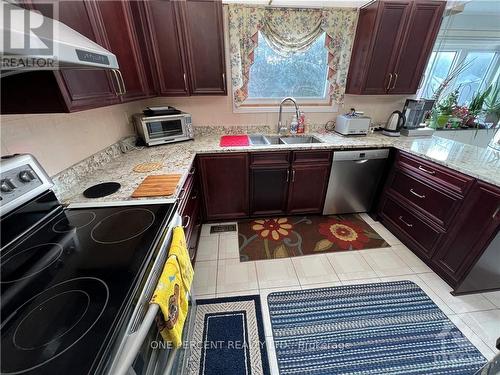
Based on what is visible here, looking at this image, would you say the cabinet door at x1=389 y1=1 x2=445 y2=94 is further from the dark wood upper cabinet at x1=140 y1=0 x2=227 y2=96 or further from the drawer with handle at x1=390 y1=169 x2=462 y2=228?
the dark wood upper cabinet at x1=140 y1=0 x2=227 y2=96

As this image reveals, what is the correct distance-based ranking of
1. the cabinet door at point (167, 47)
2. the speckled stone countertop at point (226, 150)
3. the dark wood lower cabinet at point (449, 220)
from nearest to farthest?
the speckled stone countertop at point (226, 150)
the dark wood lower cabinet at point (449, 220)
the cabinet door at point (167, 47)

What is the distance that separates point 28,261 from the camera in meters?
0.81

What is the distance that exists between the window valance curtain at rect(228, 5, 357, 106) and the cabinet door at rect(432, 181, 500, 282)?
180cm

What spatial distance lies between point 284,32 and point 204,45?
2.96 feet

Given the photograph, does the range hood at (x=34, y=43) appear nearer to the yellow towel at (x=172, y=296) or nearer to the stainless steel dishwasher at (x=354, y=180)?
the yellow towel at (x=172, y=296)

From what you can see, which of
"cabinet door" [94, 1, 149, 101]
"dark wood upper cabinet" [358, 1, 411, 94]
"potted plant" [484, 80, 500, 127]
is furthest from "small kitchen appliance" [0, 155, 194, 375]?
"potted plant" [484, 80, 500, 127]

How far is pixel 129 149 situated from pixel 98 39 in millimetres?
944

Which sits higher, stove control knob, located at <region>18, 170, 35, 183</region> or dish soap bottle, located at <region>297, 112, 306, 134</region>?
stove control knob, located at <region>18, 170, 35, 183</region>

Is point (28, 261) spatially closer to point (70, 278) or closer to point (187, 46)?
point (70, 278)

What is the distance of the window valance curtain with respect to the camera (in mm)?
2113

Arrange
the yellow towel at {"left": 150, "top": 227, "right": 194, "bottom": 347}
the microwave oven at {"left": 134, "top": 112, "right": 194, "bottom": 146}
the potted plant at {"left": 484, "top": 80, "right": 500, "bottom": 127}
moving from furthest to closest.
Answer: the potted plant at {"left": 484, "top": 80, "right": 500, "bottom": 127} → the microwave oven at {"left": 134, "top": 112, "right": 194, "bottom": 146} → the yellow towel at {"left": 150, "top": 227, "right": 194, "bottom": 347}

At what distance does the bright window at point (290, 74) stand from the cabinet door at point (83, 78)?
160 centimetres

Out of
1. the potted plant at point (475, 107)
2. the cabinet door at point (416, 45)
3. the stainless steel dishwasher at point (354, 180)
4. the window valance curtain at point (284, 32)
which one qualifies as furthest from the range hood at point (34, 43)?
the potted plant at point (475, 107)

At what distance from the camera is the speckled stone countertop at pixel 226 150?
4.39ft
